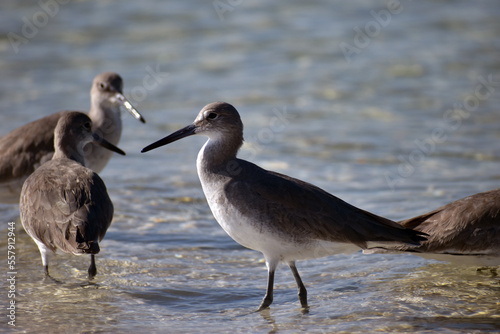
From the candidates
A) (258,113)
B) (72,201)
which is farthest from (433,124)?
(72,201)

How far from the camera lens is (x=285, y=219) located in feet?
16.9

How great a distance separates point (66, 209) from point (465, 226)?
310 cm

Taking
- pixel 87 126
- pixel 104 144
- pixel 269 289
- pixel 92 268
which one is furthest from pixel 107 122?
pixel 269 289

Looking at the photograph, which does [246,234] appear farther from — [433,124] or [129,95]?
[129,95]

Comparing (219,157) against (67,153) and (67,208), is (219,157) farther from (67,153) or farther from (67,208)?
(67,153)

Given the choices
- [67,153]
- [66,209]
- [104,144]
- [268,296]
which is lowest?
[268,296]

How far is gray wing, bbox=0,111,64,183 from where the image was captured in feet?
23.1

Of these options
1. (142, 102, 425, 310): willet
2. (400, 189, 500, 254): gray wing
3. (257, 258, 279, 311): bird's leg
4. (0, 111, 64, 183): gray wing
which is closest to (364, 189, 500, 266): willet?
(400, 189, 500, 254): gray wing

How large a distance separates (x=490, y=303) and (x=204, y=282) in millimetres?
2227

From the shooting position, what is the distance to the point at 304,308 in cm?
531

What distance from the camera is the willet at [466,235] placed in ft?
18.3

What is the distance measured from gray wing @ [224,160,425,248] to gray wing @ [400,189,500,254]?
0.45m

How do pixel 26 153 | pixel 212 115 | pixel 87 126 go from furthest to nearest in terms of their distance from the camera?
pixel 26 153 < pixel 87 126 < pixel 212 115

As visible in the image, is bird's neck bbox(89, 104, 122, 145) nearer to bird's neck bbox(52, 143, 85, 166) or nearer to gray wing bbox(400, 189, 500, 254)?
bird's neck bbox(52, 143, 85, 166)
